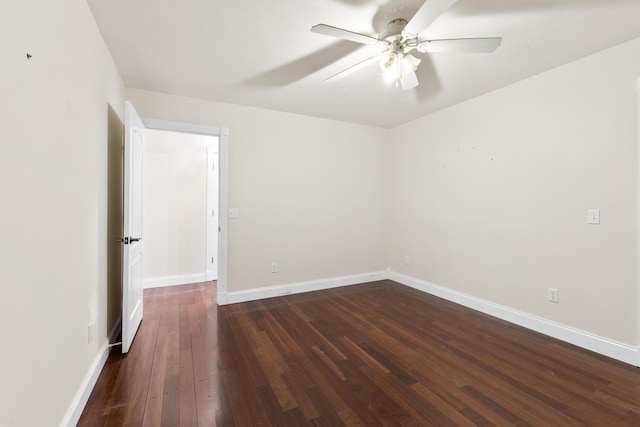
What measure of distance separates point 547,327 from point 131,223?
3.80 m

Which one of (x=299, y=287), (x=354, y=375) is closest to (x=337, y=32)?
(x=354, y=375)

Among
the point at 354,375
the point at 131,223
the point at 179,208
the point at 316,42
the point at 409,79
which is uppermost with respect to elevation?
the point at 316,42

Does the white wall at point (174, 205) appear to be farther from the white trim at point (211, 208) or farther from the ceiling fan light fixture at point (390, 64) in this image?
the ceiling fan light fixture at point (390, 64)

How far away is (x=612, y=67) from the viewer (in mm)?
2219

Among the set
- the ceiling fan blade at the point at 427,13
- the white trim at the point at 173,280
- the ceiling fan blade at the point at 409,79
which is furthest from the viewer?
the white trim at the point at 173,280

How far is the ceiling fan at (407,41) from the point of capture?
1.48m

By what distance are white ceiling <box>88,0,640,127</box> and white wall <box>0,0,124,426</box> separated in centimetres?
44

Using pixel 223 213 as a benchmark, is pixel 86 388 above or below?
below

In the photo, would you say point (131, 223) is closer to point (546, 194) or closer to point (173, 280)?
point (173, 280)

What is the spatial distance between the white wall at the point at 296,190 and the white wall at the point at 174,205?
112 cm

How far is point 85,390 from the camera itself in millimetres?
1662

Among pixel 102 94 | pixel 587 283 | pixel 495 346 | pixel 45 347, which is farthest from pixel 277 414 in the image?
pixel 587 283

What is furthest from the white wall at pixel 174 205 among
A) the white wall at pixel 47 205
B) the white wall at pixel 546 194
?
the white wall at pixel 546 194

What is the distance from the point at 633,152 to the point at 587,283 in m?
1.09
